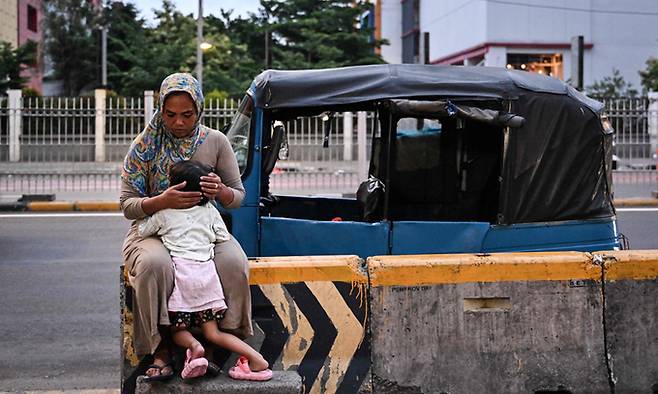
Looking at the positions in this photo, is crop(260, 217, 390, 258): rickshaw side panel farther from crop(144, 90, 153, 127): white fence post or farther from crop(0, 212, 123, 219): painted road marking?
crop(144, 90, 153, 127): white fence post

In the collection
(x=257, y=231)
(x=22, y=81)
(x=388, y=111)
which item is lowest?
(x=257, y=231)

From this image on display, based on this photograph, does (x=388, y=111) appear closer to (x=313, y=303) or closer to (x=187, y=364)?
(x=313, y=303)

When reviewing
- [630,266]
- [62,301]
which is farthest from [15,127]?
[630,266]

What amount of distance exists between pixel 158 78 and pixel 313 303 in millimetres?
33093

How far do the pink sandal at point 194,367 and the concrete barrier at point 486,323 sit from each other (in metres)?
1.02

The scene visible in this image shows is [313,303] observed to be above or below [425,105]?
below

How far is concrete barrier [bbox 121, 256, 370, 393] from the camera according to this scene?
5016mm

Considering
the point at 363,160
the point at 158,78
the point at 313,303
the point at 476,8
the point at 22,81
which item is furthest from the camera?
the point at 476,8

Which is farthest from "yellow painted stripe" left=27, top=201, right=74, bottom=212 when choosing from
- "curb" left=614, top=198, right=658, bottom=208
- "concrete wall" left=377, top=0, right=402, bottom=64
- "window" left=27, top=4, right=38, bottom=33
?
"concrete wall" left=377, top=0, right=402, bottom=64

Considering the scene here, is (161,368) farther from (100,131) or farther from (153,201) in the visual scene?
(100,131)

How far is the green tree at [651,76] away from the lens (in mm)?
35969

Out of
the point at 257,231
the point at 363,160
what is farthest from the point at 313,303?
the point at 363,160

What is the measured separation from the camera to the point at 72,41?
43.3 metres

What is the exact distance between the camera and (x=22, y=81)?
33938 mm
